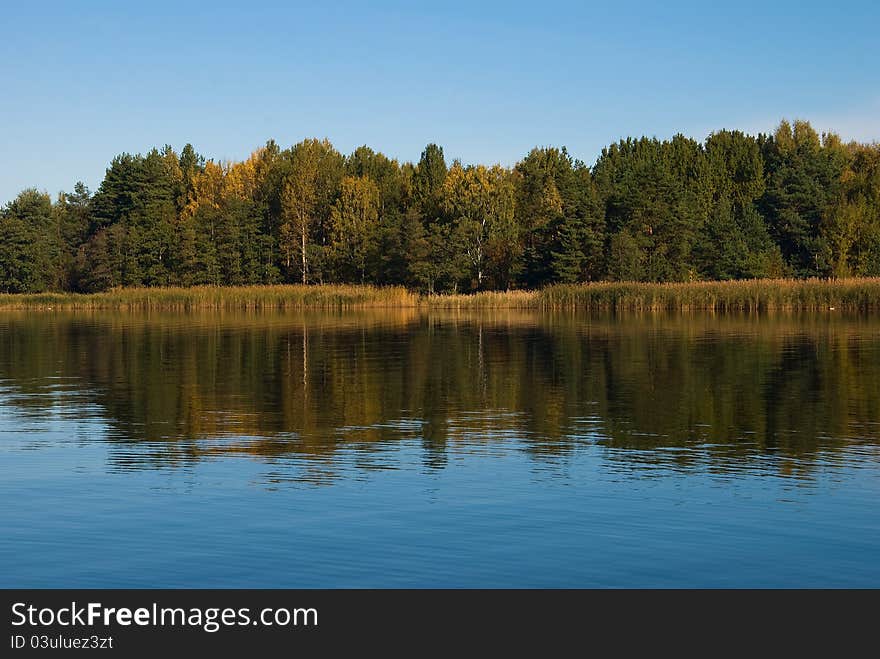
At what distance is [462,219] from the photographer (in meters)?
104

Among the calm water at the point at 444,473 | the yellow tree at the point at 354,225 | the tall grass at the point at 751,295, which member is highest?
the yellow tree at the point at 354,225

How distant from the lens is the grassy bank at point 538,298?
71.6 m

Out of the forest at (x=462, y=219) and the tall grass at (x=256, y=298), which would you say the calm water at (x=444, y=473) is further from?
the forest at (x=462, y=219)

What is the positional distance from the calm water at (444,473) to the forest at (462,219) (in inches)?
2445

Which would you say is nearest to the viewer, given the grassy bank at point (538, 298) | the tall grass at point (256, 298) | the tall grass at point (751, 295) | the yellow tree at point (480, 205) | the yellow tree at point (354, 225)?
the tall grass at point (751, 295)

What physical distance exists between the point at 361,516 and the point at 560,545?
2.72m

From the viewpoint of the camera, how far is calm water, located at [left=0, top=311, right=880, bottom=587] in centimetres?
1088

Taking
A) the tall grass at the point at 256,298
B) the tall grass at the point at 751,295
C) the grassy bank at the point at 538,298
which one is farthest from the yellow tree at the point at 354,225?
the tall grass at the point at 751,295

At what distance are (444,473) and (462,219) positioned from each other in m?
89.6

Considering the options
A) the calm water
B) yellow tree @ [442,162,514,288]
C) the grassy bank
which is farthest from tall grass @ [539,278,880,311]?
the calm water

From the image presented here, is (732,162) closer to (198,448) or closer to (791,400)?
(791,400)

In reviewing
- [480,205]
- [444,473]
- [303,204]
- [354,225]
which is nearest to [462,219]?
[480,205]

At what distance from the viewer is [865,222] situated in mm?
94375

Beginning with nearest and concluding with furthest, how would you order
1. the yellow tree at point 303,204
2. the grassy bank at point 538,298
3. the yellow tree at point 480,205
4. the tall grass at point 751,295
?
1. the tall grass at point 751,295
2. the grassy bank at point 538,298
3. the yellow tree at point 480,205
4. the yellow tree at point 303,204
